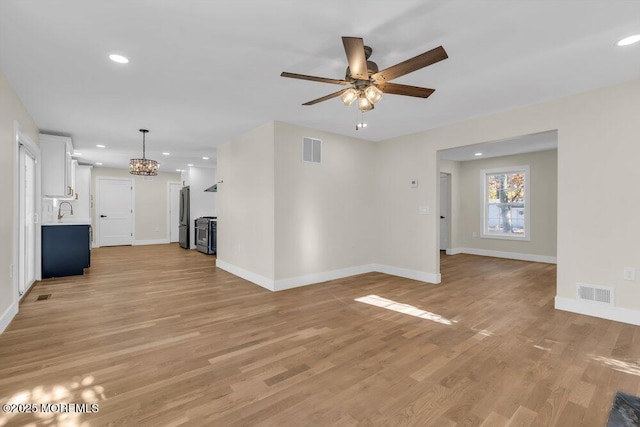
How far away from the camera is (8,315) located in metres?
3.18

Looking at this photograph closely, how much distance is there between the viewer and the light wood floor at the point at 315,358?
1.85 meters

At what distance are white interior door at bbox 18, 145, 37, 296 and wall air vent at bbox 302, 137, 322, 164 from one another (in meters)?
3.81

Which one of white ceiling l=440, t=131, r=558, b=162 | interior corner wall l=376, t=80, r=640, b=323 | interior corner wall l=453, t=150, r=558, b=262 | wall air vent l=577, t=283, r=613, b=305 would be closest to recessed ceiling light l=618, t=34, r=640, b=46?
interior corner wall l=376, t=80, r=640, b=323

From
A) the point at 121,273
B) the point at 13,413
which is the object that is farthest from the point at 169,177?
the point at 13,413

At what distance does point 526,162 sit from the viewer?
23.5ft

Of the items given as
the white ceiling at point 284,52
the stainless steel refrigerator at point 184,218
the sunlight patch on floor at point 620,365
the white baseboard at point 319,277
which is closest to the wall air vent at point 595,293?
the sunlight patch on floor at point 620,365

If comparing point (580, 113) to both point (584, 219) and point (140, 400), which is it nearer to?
point (584, 219)

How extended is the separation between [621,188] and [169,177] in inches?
445

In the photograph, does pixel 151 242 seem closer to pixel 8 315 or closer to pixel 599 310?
pixel 8 315

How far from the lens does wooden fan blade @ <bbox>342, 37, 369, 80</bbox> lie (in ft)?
6.46

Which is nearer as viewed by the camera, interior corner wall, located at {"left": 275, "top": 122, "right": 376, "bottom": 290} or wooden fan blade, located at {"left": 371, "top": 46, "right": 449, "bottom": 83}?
wooden fan blade, located at {"left": 371, "top": 46, "right": 449, "bottom": 83}

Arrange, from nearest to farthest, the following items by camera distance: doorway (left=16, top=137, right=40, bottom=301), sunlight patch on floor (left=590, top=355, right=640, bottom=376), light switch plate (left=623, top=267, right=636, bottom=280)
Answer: sunlight patch on floor (left=590, top=355, right=640, bottom=376) → light switch plate (left=623, top=267, right=636, bottom=280) → doorway (left=16, top=137, right=40, bottom=301)

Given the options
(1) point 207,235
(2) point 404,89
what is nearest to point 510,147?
(2) point 404,89

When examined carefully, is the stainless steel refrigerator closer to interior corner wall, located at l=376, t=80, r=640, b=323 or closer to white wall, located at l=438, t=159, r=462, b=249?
white wall, located at l=438, t=159, r=462, b=249
